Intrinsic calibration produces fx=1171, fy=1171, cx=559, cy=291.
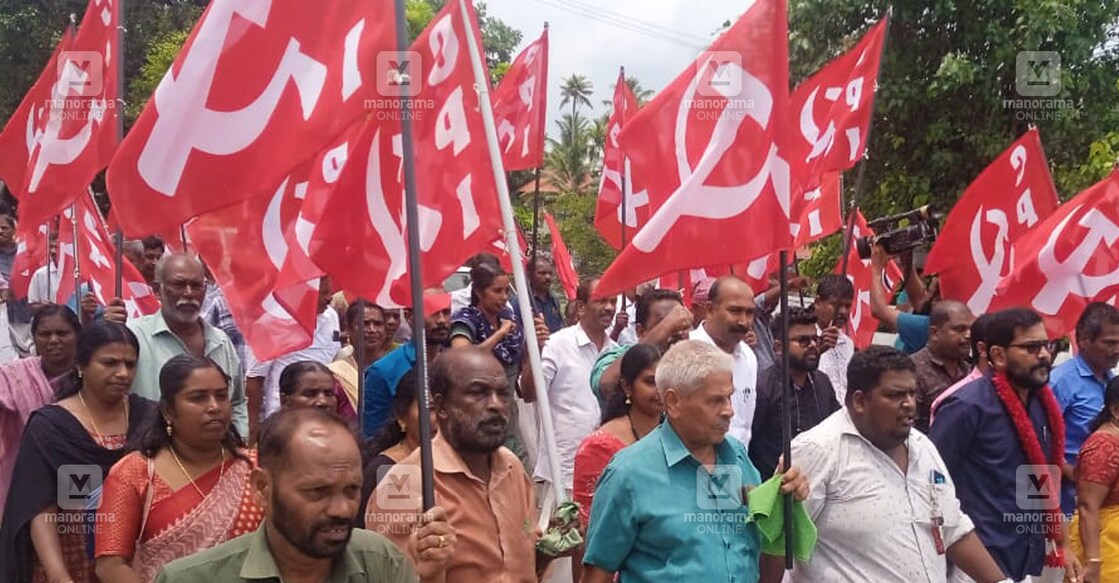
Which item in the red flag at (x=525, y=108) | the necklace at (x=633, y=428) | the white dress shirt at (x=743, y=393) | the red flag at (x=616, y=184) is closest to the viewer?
the necklace at (x=633, y=428)

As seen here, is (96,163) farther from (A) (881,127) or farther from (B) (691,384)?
(A) (881,127)

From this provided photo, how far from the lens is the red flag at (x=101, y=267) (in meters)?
7.00

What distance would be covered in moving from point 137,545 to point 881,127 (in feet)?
39.4

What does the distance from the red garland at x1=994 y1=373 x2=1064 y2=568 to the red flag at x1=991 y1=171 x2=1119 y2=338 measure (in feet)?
5.76

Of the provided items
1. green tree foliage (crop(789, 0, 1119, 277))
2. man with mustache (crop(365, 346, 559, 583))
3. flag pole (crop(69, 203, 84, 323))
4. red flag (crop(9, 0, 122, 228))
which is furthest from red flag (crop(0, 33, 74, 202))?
green tree foliage (crop(789, 0, 1119, 277))

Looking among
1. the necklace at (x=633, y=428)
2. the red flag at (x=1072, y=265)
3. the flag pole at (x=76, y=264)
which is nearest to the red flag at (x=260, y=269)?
the necklace at (x=633, y=428)

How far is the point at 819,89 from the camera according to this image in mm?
6848

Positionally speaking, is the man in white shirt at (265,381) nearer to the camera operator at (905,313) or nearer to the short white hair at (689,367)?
the short white hair at (689,367)

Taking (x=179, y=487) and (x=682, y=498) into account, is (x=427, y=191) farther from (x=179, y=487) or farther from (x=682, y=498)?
A: (x=682, y=498)

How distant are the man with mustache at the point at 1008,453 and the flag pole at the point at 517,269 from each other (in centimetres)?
158

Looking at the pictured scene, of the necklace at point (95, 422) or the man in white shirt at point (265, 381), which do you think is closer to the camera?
the necklace at point (95, 422)

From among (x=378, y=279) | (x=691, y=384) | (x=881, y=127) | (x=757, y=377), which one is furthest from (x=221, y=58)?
(x=881, y=127)

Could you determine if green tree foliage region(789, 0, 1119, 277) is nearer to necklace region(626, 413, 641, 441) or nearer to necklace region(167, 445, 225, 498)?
necklace region(626, 413, 641, 441)

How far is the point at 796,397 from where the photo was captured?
5363 millimetres
